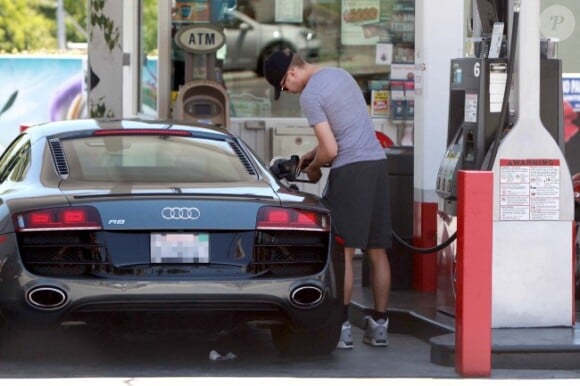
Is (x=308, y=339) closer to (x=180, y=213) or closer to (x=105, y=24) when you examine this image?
(x=180, y=213)

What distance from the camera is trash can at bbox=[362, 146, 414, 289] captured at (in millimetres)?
10578

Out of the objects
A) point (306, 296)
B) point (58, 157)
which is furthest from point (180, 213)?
point (58, 157)

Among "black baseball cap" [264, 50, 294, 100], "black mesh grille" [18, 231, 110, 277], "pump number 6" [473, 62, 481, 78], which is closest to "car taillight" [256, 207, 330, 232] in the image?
"black mesh grille" [18, 231, 110, 277]

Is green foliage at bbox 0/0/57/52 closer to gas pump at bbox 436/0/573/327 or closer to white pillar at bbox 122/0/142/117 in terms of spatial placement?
white pillar at bbox 122/0/142/117

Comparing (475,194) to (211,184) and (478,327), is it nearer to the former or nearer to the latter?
(478,327)

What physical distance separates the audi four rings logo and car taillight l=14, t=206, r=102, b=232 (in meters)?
0.34

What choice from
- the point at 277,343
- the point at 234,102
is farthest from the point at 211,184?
the point at 234,102

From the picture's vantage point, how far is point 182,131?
873cm

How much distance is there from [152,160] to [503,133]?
2.07 meters

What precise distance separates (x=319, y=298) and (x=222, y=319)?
1.69 feet

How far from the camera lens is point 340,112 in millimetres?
8812

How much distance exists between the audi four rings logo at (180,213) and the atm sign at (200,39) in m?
6.34

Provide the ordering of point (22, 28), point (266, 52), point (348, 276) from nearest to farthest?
point (348, 276)
point (266, 52)
point (22, 28)

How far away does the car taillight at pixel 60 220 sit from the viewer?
7430mm
